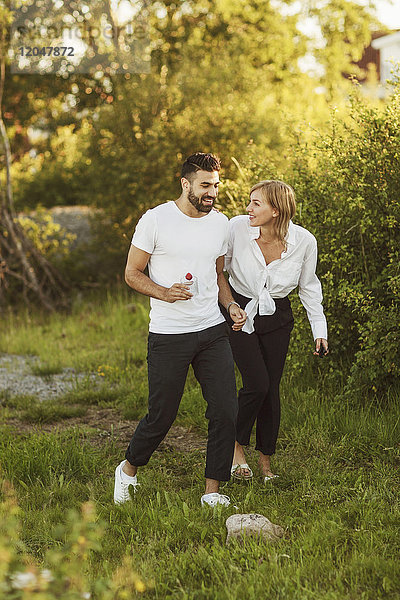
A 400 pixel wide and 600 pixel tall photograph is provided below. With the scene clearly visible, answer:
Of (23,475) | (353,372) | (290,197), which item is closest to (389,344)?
(353,372)

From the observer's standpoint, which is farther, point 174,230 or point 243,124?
point 243,124

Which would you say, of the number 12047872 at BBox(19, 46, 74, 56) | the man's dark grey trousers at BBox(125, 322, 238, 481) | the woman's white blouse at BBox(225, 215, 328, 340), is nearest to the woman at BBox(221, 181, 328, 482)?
the woman's white blouse at BBox(225, 215, 328, 340)

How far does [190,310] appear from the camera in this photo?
14.0 feet

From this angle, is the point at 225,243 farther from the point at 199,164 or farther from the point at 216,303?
the point at 199,164

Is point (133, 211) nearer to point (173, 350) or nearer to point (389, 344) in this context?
point (389, 344)

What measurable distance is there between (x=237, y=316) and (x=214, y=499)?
103cm

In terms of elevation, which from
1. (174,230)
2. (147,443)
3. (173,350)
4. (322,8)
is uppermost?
(322,8)

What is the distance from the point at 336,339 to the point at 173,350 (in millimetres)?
2372

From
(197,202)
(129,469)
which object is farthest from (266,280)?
(129,469)

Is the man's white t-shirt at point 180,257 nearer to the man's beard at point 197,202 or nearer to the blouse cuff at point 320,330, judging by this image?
the man's beard at point 197,202

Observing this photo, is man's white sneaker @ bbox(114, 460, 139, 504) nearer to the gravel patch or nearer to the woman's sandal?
the woman's sandal

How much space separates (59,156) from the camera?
21562 millimetres

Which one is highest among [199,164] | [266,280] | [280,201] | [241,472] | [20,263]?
[199,164]

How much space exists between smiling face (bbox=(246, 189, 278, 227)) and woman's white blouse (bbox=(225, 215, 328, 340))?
102 millimetres
